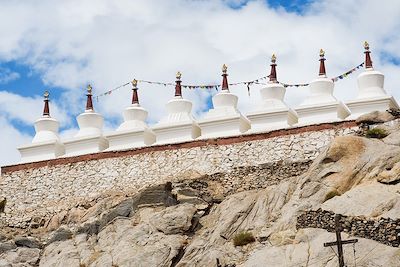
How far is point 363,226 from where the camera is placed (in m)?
21.1

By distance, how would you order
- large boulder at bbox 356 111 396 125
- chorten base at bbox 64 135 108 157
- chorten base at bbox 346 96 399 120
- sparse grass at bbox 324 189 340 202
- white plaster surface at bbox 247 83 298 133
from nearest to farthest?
sparse grass at bbox 324 189 340 202 < large boulder at bbox 356 111 396 125 < chorten base at bbox 346 96 399 120 < white plaster surface at bbox 247 83 298 133 < chorten base at bbox 64 135 108 157

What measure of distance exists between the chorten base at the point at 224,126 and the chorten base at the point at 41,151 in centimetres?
536

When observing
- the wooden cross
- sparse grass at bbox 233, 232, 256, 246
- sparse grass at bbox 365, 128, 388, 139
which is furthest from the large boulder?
the wooden cross

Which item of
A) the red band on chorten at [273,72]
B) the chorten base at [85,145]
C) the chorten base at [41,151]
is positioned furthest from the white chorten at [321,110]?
the chorten base at [41,151]

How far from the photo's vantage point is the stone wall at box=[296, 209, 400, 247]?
20639 millimetres

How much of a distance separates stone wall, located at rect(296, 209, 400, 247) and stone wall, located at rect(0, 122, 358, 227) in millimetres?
3903

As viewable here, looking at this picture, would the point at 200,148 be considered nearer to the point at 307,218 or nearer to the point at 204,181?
the point at 204,181

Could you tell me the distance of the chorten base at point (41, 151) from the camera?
98.4ft

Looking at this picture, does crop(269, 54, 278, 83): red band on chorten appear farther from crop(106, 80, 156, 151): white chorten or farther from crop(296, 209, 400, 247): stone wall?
crop(296, 209, 400, 247): stone wall

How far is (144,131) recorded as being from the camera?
29000mm

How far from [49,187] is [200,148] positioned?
18.0 ft

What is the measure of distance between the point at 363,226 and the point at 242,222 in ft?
13.8

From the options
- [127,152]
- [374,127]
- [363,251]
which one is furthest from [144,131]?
[363,251]

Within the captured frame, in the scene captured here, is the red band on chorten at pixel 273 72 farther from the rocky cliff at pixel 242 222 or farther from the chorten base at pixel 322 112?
the rocky cliff at pixel 242 222
